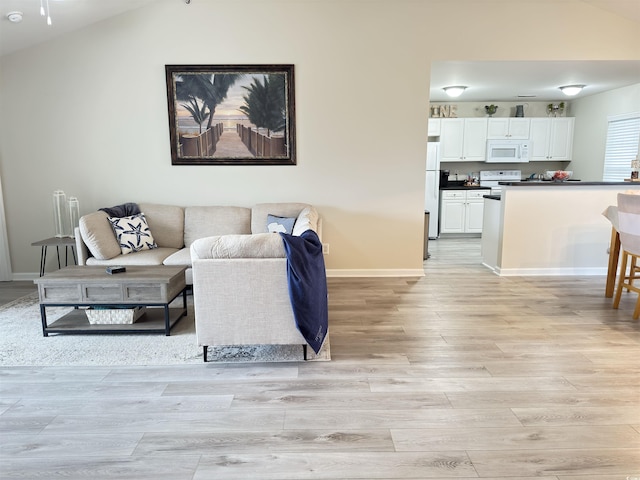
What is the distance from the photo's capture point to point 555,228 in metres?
4.85

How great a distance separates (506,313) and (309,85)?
3.06 m

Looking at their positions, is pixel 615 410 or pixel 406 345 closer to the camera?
pixel 615 410

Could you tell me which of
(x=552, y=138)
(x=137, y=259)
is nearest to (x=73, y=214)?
(x=137, y=259)

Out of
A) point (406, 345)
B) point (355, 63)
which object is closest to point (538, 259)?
point (406, 345)

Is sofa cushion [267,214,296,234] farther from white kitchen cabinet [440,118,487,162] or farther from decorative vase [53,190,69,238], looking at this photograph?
white kitchen cabinet [440,118,487,162]

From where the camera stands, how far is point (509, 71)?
502 centimetres

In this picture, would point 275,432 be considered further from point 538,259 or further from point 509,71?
point 509,71

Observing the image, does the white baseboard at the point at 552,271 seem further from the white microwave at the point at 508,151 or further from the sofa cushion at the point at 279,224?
the white microwave at the point at 508,151

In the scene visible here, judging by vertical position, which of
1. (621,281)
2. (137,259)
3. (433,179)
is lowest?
(621,281)

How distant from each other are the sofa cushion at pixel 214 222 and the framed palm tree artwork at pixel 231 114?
1.87 feet

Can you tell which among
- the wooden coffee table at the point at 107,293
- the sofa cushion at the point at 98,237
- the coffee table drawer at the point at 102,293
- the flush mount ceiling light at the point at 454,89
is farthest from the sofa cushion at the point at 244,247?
the flush mount ceiling light at the point at 454,89

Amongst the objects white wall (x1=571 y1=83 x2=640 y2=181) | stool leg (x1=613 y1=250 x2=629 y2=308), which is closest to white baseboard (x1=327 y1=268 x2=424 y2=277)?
stool leg (x1=613 y1=250 x2=629 y2=308)

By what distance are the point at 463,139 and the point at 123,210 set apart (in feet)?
18.8

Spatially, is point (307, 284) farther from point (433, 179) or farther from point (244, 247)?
point (433, 179)
